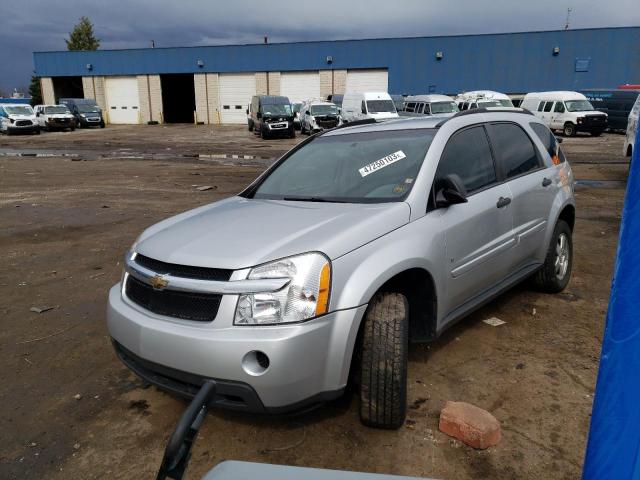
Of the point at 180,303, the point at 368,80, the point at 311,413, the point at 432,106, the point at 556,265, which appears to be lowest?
the point at 311,413

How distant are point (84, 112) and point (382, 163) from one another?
43.8 meters

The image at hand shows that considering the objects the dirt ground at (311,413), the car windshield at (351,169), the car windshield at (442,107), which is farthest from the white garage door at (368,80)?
the car windshield at (351,169)

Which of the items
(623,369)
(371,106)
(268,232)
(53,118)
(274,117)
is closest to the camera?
(623,369)

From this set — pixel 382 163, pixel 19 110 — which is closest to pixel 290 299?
pixel 382 163

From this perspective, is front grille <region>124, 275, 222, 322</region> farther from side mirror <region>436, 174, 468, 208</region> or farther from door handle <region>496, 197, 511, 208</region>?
door handle <region>496, 197, 511, 208</region>

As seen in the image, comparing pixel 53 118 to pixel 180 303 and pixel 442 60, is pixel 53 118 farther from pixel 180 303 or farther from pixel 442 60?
pixel 180 303

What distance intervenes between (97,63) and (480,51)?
36333 mm

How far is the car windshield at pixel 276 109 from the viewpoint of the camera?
28.4 metres

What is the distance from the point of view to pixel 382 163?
351 centimetres

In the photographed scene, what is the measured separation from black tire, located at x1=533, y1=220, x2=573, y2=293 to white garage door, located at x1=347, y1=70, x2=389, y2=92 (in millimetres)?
40419

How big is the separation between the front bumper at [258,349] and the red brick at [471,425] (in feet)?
2.23

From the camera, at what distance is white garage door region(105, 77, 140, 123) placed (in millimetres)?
49875

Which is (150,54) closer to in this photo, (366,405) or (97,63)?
(97,63)

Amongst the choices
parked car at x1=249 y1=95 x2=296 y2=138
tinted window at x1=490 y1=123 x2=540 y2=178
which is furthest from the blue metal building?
tinted window at x1=490 y1=123 x2=540 y2=178
